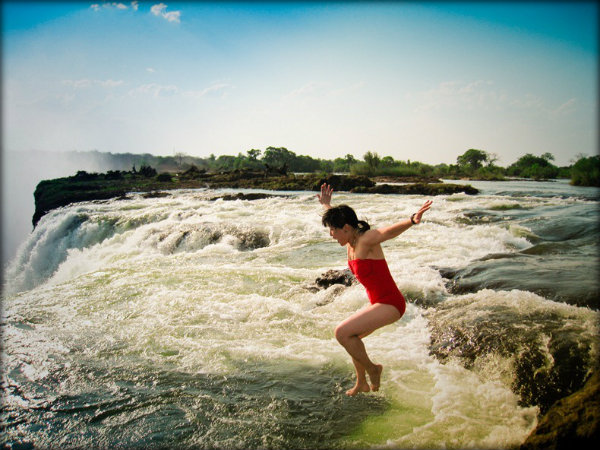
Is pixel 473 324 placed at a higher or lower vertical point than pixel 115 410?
higher

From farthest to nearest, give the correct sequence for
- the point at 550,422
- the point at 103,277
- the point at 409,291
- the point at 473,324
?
the point at 103,277, the point at 409,291, the point at 473,324, the point at 550,422

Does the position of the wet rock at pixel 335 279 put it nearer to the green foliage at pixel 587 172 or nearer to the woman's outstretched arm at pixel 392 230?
the woman's outstretched arm at pixel 392 230

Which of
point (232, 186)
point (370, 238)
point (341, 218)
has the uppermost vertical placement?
point (232, 186)

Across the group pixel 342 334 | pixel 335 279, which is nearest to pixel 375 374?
pixel 342 334

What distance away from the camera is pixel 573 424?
2.61m

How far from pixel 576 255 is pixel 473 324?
5.60m

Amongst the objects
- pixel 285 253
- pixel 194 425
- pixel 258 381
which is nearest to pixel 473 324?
pixel 258 381

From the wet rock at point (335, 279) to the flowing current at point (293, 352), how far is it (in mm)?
315

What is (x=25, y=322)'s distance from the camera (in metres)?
7.39

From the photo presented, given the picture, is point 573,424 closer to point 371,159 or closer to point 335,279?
point 335,279

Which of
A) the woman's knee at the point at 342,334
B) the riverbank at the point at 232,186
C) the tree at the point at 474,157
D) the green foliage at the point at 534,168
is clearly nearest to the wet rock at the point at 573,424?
the woman's knee at the point at 342,334

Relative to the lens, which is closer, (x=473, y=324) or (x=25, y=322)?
(x=473, y=324)

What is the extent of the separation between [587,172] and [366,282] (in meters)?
38.8

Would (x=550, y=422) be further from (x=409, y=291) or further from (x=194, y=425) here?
(x=409, y=291)
